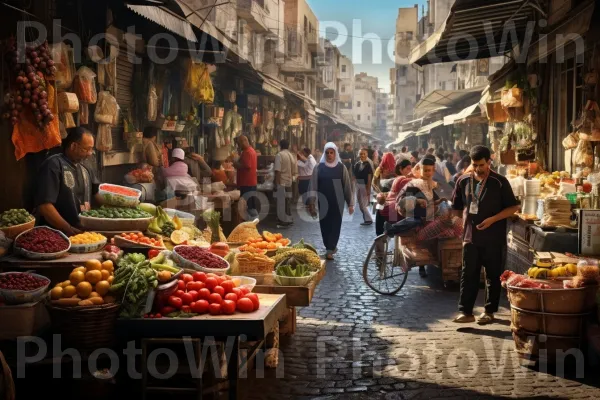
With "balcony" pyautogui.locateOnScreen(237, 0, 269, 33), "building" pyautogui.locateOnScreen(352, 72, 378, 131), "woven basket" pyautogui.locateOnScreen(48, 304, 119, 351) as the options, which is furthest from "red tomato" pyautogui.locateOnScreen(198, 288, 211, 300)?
"building" pyautogui.locateOnScreen(352, 72, 378, 131)

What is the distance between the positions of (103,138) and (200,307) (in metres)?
5.26

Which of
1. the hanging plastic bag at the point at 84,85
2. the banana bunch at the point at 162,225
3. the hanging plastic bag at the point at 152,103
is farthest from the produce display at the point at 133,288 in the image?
the hanging plastic bag at the point at 152,103

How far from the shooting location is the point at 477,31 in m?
12.6

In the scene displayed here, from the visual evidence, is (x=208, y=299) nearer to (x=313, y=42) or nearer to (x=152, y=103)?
(x=152, y=103)

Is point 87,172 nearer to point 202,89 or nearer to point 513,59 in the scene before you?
point 202,89

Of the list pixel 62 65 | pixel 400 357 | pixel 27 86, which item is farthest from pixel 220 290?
pixel 62 65

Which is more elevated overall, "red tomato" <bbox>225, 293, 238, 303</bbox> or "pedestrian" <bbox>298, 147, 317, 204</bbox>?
"pedestrian" <bbox>298, 147, 317, 204</bbox>

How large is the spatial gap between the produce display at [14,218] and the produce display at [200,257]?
5.01ft

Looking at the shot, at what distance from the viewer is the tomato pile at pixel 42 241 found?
598cm

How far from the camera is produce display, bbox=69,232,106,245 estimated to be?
6.34m

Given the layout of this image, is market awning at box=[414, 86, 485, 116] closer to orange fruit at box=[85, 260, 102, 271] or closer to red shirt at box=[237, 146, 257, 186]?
red shirt at box=[237, 146, 257, 186]

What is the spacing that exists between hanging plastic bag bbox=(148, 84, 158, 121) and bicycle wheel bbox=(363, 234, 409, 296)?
174 inches

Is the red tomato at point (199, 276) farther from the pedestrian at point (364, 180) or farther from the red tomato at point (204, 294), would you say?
the pedestrian at point (364, 180)

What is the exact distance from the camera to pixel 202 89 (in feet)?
41.5
